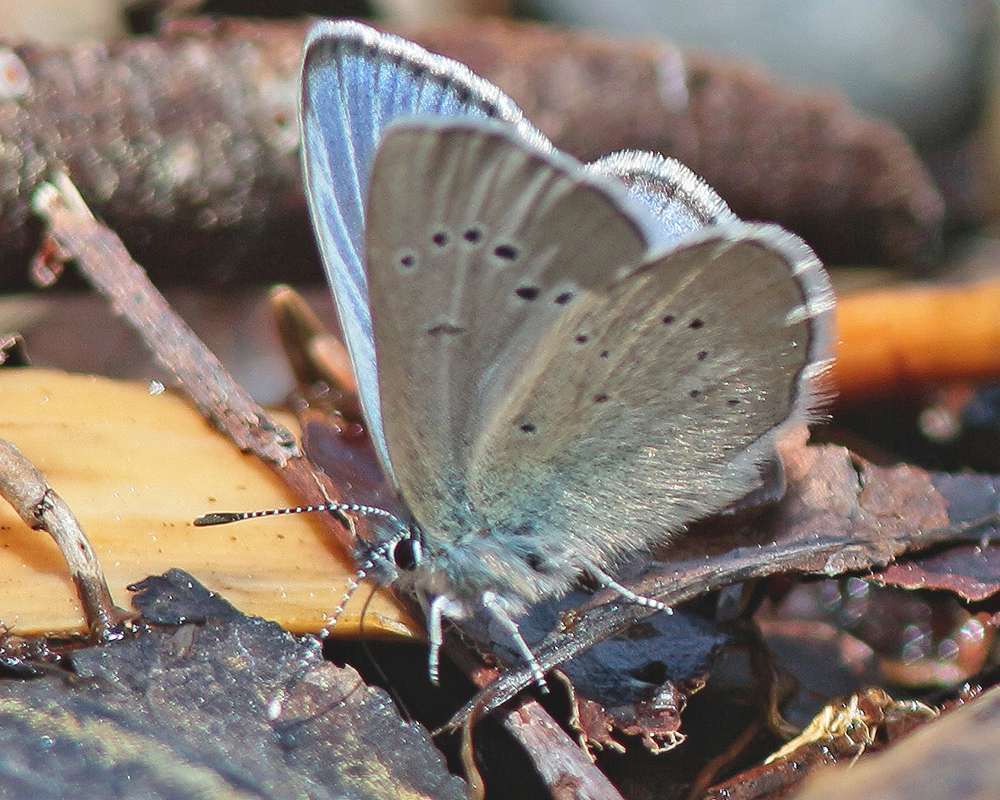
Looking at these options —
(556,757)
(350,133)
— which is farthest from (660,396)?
(350,133)

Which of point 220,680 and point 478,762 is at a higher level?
point 220,680

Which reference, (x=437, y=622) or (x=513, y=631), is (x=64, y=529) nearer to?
(x=437, y=622)

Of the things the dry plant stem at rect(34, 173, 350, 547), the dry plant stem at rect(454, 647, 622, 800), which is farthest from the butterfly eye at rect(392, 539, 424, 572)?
the dry plant stem at rect(454, 647, 622, 800)

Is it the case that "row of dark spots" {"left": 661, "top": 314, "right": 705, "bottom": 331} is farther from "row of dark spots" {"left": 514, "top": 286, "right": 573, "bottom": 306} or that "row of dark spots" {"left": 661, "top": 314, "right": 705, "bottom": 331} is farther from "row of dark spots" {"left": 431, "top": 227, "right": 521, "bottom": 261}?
"row of dark spots" {"left": 431, "top": 227, "right": 521, "bottom": 261}

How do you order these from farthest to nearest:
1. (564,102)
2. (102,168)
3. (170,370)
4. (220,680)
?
(564,102)
(102,168)
(170,370)
(220,680)

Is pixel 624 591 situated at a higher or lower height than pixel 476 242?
lower

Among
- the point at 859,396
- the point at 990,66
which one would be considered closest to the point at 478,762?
the point at 859,396

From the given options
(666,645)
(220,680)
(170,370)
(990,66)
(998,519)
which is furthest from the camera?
(990,66)

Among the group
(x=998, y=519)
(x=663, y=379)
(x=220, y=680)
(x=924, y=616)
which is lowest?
(x=924, y=616)

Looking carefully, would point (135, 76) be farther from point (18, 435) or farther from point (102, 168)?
point (18, 435)
